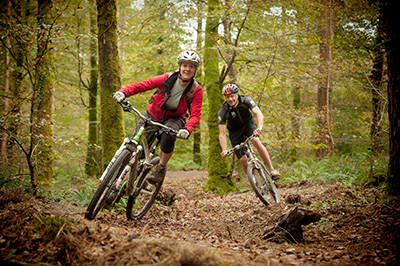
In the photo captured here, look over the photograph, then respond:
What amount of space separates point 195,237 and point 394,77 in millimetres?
3591

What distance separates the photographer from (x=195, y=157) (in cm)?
1902

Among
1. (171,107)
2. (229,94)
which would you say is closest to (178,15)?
(229,94)

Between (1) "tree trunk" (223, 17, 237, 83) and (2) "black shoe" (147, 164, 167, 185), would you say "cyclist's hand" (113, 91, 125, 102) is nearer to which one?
(2) "black shoe" (147, 164, 167, 185)

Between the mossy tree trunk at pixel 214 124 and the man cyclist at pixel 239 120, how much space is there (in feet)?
9.74

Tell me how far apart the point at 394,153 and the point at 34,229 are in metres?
4.71

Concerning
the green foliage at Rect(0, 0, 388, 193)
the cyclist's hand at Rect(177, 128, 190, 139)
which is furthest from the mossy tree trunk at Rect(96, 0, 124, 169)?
the cyclist's hand at Rect(177, 128, 190, 139)

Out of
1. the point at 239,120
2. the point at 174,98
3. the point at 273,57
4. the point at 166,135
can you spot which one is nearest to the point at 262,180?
the point at 239,120

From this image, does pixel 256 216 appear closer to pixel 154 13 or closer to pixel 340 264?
pixel 340 264

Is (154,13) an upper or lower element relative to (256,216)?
upper

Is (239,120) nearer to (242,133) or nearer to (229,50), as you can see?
(242,133)

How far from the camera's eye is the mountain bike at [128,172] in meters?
3.80

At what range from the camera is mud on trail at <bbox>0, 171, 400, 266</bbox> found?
2.44 metres

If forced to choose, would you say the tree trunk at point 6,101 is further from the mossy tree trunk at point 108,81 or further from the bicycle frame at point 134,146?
the bicycle frame at point 134,146

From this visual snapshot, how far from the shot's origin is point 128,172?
13.9 ft
